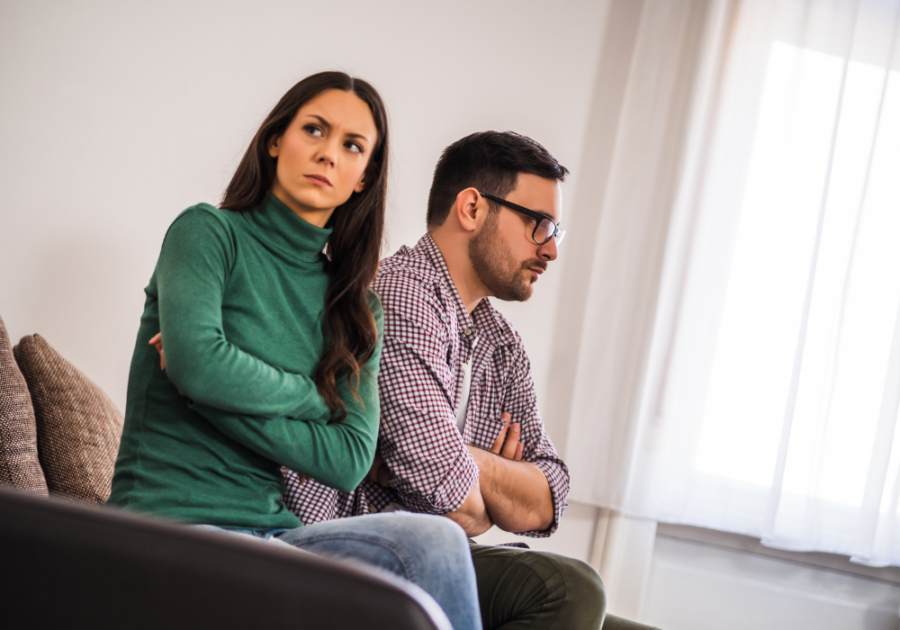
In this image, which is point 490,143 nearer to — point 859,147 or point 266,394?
point 266,394

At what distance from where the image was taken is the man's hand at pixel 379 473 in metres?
1.36

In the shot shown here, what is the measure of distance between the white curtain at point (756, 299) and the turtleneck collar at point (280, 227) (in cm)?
159

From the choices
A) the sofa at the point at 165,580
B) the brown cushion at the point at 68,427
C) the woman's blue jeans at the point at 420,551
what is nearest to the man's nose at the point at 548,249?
the woman's blue jeans at the point at 420,551

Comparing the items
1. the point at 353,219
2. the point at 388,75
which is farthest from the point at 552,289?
the point at 353,219

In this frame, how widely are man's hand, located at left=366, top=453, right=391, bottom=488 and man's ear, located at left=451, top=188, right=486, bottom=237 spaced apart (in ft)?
1.91

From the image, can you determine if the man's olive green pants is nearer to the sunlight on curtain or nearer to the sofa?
the sofa

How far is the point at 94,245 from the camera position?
6.43 ft

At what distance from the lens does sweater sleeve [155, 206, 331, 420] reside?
91cm

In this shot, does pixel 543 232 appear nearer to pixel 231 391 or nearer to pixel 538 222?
pixel 538 222

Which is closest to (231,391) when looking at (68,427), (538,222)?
(68,427)

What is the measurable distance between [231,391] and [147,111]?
1.41 m

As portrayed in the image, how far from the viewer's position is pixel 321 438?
1030 mm

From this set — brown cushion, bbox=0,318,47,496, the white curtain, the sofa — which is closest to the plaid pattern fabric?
brown cushion, bbox=0,318,47,496

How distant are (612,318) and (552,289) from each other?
0.76 ft
